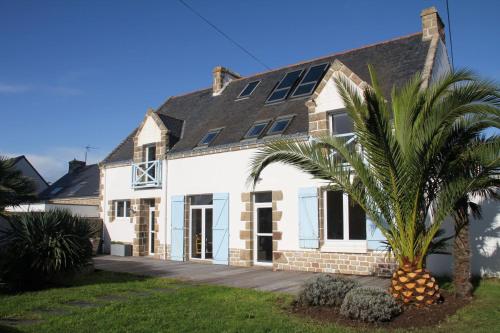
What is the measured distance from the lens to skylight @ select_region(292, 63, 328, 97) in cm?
1492

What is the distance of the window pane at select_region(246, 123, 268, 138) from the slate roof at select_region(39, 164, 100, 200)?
1579 cm

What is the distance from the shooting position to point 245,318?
22.1 feet

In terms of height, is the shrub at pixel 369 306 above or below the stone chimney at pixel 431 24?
below

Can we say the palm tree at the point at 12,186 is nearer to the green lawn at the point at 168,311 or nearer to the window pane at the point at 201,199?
the green lawn at the point at 168,311

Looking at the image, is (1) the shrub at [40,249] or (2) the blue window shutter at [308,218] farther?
(2) the blue window shutter at [308,218]

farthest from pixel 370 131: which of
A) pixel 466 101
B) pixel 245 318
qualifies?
pixel 245 318

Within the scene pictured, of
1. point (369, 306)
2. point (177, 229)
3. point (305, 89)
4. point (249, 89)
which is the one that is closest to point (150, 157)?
point (177, 229)

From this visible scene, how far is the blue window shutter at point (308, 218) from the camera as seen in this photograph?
12.2 metres

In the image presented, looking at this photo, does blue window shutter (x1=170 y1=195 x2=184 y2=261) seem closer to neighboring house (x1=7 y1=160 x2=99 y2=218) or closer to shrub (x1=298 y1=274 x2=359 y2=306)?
shrub (x1=298 y1=274 x2=359 y2=306)

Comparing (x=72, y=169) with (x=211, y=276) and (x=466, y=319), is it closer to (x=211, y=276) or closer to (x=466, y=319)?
(x=211, y=276)

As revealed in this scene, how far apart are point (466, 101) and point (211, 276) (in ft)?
25.3

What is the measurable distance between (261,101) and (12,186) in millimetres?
8792

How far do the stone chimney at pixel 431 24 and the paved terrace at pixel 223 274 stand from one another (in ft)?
26.0

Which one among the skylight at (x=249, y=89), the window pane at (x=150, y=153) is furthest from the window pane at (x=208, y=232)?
the skylight at (x=249, y=89)
